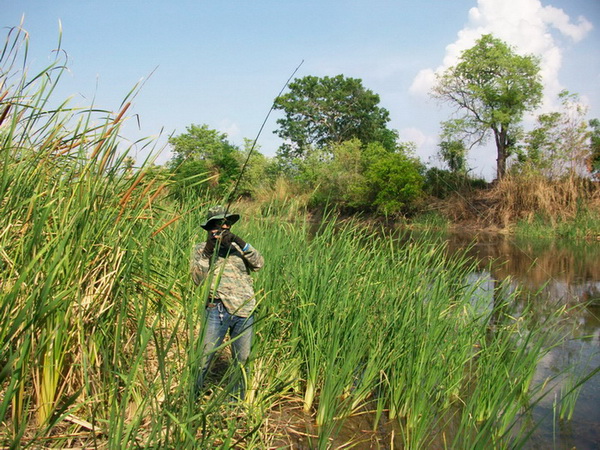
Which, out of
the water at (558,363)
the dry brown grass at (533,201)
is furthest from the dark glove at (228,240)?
the dry brown grass at (533,201)

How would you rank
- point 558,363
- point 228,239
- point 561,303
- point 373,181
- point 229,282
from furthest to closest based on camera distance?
point 373,181, point 561,303, point 558,363, point 229,282, point 228,239

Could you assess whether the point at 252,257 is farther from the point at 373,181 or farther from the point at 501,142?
the point at 501,142

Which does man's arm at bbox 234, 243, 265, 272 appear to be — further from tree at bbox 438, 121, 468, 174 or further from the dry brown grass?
tree at bbox 438, 121, 468, 174

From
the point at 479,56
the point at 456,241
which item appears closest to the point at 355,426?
the point at 456,241

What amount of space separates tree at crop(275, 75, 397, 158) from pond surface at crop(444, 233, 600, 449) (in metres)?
28.4

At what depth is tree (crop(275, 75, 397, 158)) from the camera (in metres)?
48.8

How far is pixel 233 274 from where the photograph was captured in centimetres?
362

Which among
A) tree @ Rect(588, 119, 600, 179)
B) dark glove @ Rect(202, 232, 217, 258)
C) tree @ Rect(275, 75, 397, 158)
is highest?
tree @ Rect(275, 75, 397, 158)

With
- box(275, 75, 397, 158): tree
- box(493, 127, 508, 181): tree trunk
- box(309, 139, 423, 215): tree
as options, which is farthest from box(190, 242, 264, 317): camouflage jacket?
box(275, 75, 397, 158): tree

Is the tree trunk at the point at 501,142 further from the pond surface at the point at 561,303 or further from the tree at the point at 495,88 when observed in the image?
the pond surface at the point at 561,303

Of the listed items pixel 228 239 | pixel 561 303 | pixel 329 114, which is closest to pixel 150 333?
pixel 228 239

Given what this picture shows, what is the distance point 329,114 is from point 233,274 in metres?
47.1

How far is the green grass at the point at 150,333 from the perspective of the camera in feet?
6.78

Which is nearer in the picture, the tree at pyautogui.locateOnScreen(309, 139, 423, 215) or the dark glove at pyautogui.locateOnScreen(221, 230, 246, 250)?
the dark glove at pyautogui.locateOnScreen(221, 230, 246, 250)
